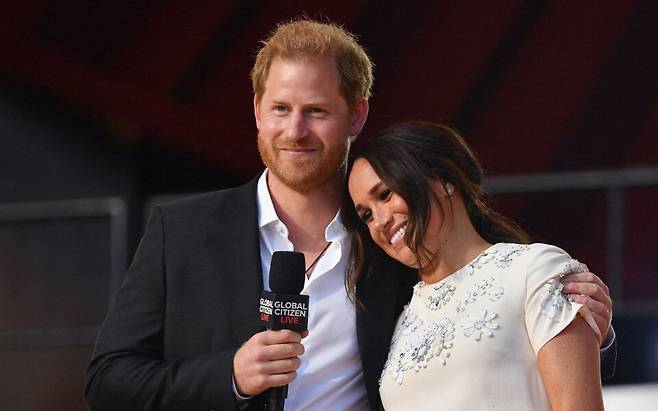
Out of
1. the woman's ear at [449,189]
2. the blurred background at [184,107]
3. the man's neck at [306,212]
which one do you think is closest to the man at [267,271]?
the man's neck at [306,212]

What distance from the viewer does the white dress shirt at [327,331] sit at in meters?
2.20

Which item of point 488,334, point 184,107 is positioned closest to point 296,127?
point 488,334

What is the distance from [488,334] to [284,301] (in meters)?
0.34

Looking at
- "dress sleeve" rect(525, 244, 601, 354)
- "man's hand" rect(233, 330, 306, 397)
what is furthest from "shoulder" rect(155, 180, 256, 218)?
"dress sleeve" rect(525, 244, 601, 354)

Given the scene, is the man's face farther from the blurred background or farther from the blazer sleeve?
the blurred background

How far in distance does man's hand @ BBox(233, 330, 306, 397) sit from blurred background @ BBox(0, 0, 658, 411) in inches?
114

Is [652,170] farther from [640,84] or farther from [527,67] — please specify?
[527,67]

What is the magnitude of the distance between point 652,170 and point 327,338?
2.36 m

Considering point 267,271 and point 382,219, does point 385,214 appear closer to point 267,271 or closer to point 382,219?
point 382,219

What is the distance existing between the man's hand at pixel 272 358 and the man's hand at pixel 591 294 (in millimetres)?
456

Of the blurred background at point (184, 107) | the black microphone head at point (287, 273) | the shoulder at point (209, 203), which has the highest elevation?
the blurred background at point (184, 107)

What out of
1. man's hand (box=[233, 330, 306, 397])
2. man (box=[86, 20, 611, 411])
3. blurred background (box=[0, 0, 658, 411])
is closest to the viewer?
man's hand (box=[233, 330, 306, 397])

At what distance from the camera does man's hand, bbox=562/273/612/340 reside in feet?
6.29

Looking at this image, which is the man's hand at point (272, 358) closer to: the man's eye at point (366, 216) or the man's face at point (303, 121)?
the man's eye at point (366, 216)
